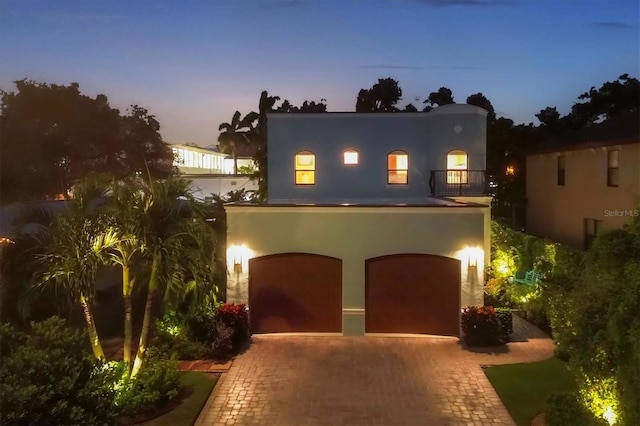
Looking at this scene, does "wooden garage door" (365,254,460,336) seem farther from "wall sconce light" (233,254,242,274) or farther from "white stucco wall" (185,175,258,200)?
"white stucco wall" (185,175,258,200)

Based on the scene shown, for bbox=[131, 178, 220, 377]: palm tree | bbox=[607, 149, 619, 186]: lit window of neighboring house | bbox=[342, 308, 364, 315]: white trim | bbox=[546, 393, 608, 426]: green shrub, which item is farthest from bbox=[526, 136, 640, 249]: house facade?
bbox=[131, 178, 220, 377]: palm tree

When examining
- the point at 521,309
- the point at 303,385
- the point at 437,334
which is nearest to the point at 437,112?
the point at 521,309

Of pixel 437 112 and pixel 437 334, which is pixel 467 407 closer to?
pixel 437 334

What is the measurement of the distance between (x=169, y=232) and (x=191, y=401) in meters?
3.14

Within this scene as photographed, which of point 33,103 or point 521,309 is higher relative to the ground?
point 33,103

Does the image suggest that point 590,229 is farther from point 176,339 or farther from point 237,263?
point 176,339

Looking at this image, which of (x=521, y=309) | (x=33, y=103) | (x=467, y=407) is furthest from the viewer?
(x=33, y=103)

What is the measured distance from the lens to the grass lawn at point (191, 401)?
33.5ft

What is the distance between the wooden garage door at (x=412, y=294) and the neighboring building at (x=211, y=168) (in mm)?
15219

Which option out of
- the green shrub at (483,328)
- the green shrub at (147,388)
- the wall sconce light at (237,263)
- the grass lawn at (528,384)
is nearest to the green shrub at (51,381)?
the green shrub at (147,388)

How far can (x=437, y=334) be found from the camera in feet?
51.1

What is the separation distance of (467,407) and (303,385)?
3192 millimetres

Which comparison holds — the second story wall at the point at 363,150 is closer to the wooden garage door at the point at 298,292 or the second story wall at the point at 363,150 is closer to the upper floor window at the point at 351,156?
the upper floor window at the point at 351,156

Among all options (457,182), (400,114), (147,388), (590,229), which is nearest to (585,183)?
(590,229)
